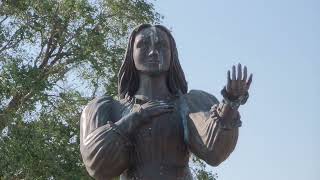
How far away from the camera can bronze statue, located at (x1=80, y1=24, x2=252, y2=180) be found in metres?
4.25

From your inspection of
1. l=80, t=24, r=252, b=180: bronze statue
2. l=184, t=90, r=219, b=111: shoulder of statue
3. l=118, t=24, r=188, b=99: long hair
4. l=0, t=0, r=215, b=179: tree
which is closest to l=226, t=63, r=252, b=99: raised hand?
l=80, t=24, r=252, b=180: bronze statue

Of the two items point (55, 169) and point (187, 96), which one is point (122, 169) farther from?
point (55, 169)

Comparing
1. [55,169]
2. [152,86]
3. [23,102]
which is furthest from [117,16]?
[152,86]

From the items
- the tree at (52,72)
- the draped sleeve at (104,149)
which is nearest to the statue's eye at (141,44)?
the draped sleeve at (104,149)

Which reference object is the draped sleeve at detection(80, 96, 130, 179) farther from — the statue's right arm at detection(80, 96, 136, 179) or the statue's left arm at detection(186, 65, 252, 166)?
the statue's left arm at detection(186, 65, 252, 166)

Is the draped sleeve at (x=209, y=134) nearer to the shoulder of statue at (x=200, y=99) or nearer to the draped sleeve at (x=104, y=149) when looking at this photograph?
the shoulder of statue at (x=200, y=99)

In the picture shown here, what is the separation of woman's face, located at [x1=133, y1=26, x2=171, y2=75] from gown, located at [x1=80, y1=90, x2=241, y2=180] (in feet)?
0.82

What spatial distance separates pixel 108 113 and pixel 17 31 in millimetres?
14975

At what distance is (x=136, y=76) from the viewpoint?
15.7 feet

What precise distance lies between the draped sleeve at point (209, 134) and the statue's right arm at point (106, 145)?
372mm

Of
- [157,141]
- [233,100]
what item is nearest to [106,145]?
[157,141]

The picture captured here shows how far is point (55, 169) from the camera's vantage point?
16.6 metres

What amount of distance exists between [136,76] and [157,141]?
0.52 m

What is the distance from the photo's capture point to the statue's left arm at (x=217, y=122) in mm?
4062
